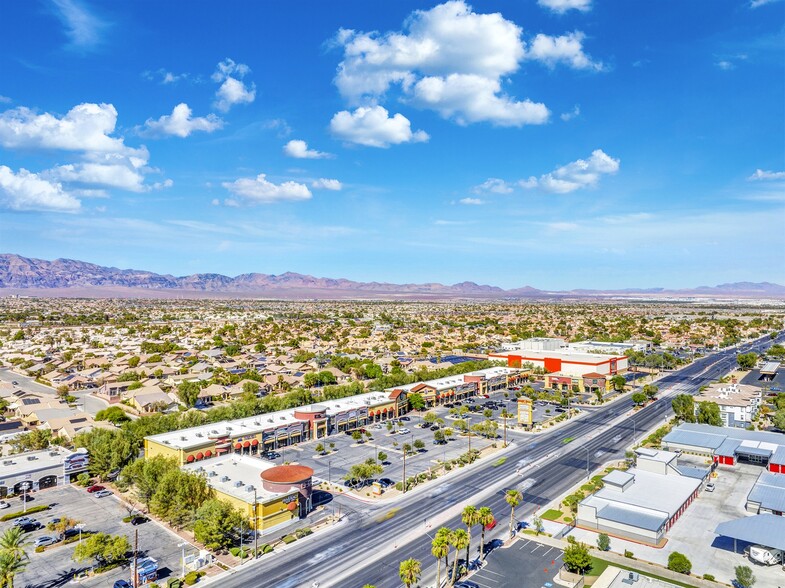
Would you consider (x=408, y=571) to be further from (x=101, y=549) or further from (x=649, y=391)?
(x=649, y=391)

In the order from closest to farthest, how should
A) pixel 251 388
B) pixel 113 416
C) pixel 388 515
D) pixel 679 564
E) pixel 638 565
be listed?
pixel 679 564 → pixel 638 565 → pixel 388 515 → pixel 113 416 → pixel 251 388

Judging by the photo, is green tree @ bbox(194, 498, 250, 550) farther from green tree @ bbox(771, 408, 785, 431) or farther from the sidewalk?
green tree @ bbox(771, 408, 785, 431)

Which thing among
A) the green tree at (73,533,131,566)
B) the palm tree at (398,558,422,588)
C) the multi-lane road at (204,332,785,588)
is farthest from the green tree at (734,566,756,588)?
the green tree at (73,533,131,566)

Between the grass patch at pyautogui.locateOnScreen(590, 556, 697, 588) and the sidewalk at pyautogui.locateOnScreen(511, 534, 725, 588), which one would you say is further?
the grass patch at pyautogui.locateOnScreen(590, 556, 697, 588)

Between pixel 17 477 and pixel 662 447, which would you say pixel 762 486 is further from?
pixel 17 477

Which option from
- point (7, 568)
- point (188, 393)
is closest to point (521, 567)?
point (7, 568)

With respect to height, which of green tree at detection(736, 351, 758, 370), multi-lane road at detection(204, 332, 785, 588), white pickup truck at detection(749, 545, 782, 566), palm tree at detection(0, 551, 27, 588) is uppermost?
green tree at detection(736, 351, 758, 370)

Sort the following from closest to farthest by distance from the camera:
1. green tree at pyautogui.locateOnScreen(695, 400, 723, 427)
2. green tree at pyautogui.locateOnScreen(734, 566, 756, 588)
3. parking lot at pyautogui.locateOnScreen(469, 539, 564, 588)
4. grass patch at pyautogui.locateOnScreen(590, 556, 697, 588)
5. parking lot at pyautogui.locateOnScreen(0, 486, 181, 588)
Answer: green tree at pyautogui.locateOnScreen(734, 566, 756, 588), parking lot at pyautogui.locateOnScreen(469, 539, 564, 588), grass patch at pyautogui.locateOnScreen(590, 556, 697, 588), parking lot at pyautogui.locateOnScreen(0, 486, 181, 588), green tree at pyautogui.locateOnScreen(695, 400, 723, 427)

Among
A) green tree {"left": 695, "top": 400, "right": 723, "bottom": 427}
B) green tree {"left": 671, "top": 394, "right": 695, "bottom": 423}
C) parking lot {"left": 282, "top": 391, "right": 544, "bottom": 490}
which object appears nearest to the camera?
parking lot {"left": 282, "top": 391, "right": 544, "bottom": 490}
